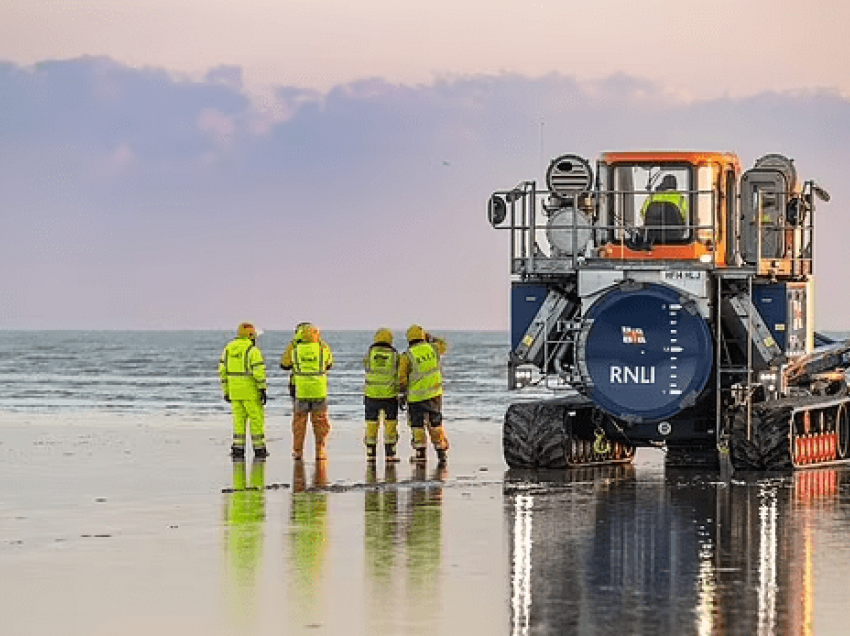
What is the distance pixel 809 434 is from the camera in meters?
26.2

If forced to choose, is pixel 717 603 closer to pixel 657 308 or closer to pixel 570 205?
pixel 657 308

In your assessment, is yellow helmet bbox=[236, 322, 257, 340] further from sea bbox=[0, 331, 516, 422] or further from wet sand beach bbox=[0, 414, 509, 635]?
sea bbox=[0, 331, 516, 422]

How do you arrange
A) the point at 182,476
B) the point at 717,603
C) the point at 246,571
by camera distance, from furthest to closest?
the point at 182,476
the point at 246,571
the point at 717,603

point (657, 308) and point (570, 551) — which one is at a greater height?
point (657, 308)

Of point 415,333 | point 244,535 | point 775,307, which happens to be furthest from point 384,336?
point 244,535

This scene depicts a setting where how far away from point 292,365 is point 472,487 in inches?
220

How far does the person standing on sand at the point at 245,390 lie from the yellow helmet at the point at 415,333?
182cm

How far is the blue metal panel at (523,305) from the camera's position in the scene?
86.3 feet

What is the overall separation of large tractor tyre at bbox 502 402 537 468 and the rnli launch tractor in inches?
0.7

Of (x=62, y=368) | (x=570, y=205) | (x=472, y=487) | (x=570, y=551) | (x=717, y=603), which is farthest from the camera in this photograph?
(x=62, y=368)

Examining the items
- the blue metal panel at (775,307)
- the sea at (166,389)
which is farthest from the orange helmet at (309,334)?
the sea at (166,389)

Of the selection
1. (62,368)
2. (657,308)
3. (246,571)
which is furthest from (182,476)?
(62,368)

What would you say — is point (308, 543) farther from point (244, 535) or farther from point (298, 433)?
point (298, 433)

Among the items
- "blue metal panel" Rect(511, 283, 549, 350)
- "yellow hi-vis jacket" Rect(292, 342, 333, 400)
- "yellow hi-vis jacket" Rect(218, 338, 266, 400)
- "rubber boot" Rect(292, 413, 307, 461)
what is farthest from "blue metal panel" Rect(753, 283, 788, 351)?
"yellow hi-vis jacket" Rect(218, 338, 266, 400)
